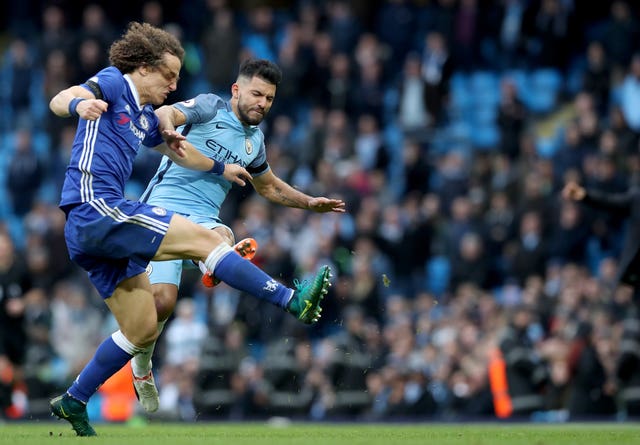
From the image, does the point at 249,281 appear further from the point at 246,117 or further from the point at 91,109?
the point at 246,117

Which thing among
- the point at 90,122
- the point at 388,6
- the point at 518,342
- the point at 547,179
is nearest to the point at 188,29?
the point at 388,6

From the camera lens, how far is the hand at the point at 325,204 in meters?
9.56

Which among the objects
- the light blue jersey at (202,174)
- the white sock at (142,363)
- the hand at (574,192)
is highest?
the light blue jersey at (202,174)

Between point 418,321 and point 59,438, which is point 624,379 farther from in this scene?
point 59,438

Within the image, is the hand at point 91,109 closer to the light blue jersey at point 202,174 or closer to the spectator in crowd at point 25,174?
the light blue jersey at point 202,174

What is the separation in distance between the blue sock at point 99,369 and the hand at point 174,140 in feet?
4.91

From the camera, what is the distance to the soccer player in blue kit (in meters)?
8.26

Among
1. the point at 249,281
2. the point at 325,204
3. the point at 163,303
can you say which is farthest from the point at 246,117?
the point at 249,281

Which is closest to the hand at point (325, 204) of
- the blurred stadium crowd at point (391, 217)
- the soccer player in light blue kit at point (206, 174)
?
the soccer player in light blue kit at point (206, 174)

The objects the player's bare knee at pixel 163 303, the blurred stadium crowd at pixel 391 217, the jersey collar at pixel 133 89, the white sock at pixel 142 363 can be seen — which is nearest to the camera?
the jersey collar at pixel 133 89

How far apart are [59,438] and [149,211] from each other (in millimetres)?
1745

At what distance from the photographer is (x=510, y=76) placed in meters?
19.9

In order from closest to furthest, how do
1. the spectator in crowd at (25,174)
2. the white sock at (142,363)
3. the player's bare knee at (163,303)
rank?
the player's bare knee at (163,303), the white sock at (142,363), the spectator in crowd at (25,174)

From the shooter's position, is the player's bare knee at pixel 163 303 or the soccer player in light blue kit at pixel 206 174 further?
the soccer player in light blue kit at pixel 206 174
